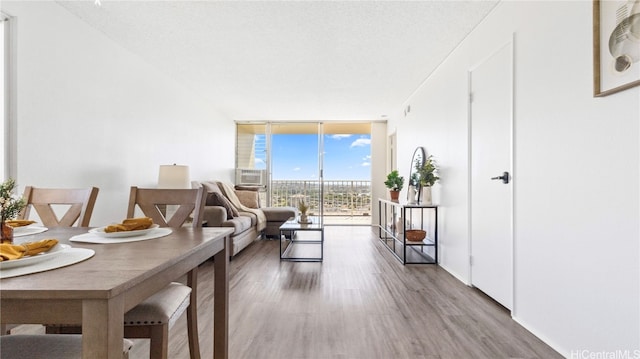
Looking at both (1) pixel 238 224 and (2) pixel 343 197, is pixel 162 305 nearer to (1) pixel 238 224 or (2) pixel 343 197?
(1) pixel 238 224

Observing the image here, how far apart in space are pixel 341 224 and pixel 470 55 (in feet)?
14.8

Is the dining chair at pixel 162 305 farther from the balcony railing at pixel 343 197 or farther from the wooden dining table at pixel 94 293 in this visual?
the balcony railing at pixel 343 197

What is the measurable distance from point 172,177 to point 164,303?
247 cm

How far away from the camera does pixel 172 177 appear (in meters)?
3.29

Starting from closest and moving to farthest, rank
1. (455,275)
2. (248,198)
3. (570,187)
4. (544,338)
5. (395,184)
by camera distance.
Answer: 1. (570,187)
2. (544,338)
3. (455,275)
4. (395,184)
5. (248,198)

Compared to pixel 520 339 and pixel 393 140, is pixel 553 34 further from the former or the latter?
pixel 393 140

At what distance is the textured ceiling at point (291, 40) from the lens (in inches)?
89.1

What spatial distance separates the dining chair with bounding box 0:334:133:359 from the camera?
2.66ft

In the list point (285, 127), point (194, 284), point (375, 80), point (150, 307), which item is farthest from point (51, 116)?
point (285, 127)

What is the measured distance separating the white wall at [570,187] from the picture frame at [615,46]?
6cm

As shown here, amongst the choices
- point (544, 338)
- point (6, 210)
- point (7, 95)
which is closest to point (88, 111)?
point (7, 95)

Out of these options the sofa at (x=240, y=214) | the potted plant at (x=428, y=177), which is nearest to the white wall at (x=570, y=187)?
the potted plant at (x=428, y=177)

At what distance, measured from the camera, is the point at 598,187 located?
4.47 feet

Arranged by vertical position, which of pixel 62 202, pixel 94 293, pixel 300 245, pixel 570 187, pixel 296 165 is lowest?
pixel 300 245
